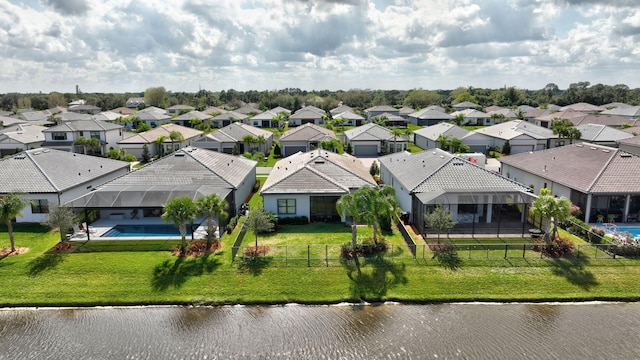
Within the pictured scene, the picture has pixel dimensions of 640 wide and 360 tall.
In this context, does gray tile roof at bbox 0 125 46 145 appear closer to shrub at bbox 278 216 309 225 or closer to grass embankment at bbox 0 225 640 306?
grass embankment at bbox 0 225 640 306

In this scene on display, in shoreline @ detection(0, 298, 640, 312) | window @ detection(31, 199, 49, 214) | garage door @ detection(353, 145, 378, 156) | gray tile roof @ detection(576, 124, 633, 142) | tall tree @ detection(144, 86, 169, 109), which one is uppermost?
tall tree @ detection(144, 86, 169, 109)

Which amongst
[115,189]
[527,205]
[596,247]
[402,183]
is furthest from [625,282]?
[115,189]

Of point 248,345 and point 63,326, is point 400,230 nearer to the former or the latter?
point 248,345

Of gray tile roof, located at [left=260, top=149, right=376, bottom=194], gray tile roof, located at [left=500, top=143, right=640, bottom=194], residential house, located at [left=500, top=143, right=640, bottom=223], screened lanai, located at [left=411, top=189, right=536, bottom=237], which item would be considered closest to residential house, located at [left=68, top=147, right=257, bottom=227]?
gray tile roof, located at [left=260, top=149, right=376, bottom=194]

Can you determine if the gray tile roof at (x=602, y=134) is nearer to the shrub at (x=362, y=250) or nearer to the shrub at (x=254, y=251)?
the shrub at (x=362, y=250)

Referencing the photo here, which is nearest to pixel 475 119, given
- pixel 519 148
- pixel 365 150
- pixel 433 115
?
pixel 433 115

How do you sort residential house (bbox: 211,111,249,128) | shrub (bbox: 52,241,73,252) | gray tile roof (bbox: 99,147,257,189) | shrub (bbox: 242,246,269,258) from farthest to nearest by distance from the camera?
residential house (bbox: 211,111,249,128)
gray tile roof (bbox: 99,147,257,189)
shrub (bbox: 52,241,73,252)
shrub (bbox: 242,246,269,258)
